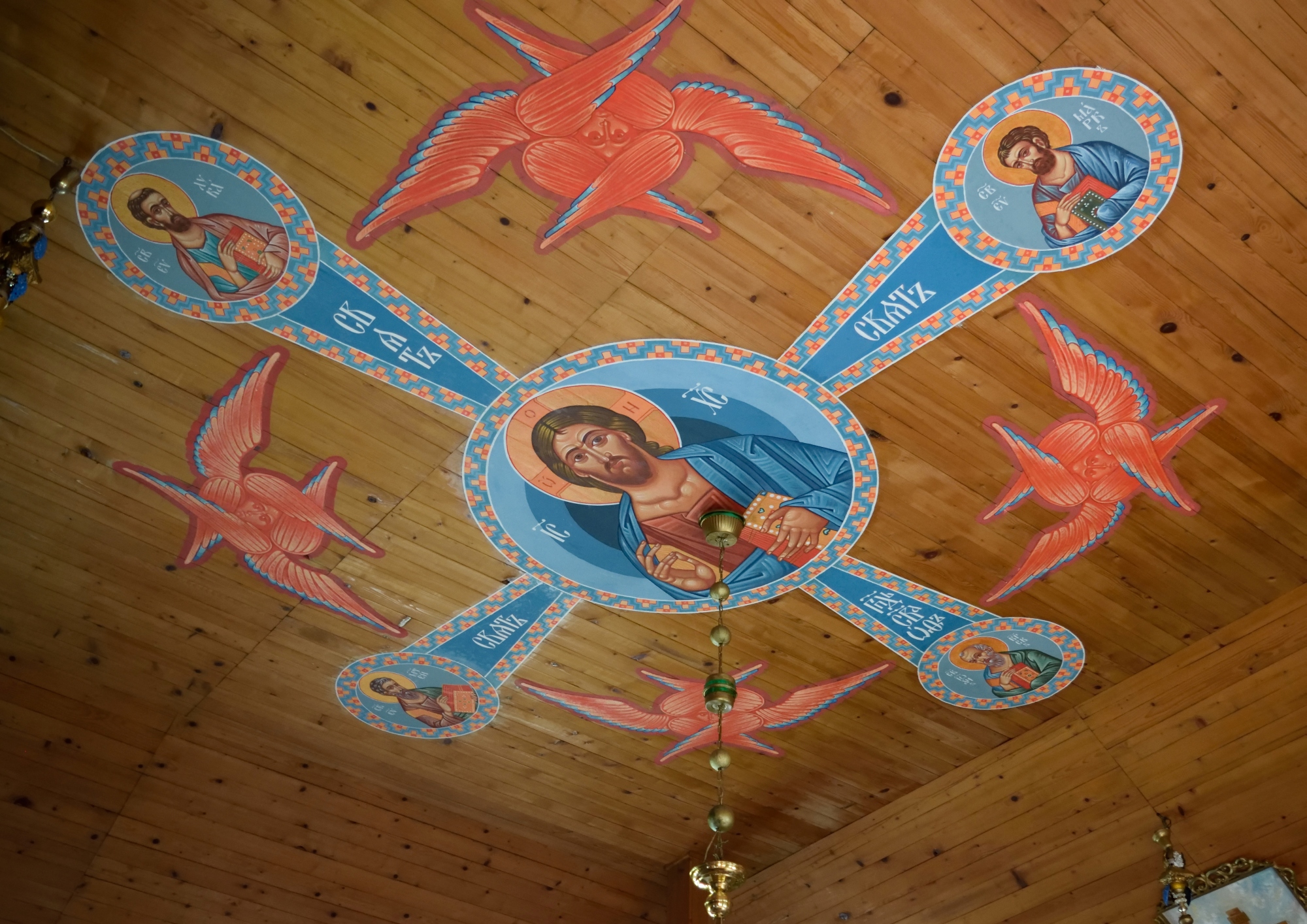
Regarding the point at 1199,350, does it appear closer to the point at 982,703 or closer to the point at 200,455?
the point at 982,703

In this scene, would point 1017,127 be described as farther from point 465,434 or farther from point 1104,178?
point 465,434

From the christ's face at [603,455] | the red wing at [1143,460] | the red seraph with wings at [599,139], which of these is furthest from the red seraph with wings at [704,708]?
the red seraph with wings at [599,139]

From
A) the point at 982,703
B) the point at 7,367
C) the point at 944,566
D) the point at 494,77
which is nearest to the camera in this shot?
the point at 494,77

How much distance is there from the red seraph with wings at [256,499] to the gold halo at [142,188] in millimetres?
482

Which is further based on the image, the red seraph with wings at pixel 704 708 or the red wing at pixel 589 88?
the red seraph with wings at pixel 704 708

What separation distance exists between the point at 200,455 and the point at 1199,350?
3.34 m

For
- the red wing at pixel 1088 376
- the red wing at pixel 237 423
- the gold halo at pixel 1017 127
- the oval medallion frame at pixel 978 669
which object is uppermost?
the gold halo at pixel 1017 127

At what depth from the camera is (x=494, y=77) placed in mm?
2623

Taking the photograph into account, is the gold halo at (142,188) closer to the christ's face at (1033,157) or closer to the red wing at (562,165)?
the red wing at (562,165)

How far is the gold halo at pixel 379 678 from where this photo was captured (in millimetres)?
4414

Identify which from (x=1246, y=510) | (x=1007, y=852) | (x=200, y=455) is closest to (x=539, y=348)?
(x=200, y=455)

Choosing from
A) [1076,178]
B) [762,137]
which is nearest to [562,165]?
[762,137]

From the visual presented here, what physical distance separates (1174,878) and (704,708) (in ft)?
6.44

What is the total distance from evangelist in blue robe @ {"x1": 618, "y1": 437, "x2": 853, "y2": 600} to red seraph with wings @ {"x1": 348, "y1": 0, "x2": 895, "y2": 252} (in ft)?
2.71
